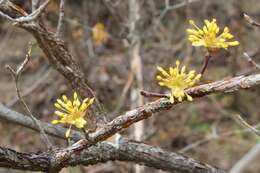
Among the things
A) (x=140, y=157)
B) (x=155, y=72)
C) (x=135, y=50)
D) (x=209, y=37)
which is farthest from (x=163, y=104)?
(x=155, y=72)

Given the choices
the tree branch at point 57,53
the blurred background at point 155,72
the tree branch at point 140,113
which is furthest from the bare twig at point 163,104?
the blurred background at point 155,72

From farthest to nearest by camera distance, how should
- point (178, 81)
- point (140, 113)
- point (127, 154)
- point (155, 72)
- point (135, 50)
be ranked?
point (155, 72)
point (135, 50)
point (127, 154)
point (140, 113)
point (178, 81)

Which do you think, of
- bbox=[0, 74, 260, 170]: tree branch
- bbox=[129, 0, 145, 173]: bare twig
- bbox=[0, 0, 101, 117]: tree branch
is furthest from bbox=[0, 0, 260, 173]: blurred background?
bbox=[0, 74, 260, 170]: tree branch

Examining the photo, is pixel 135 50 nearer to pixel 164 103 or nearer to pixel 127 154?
pixel 127 154

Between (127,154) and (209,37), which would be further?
(127,154)

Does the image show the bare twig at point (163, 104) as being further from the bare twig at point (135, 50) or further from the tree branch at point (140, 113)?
the bare twig at point (135, 50)

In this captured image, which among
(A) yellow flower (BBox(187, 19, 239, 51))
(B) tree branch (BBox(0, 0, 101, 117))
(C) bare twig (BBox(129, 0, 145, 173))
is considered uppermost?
(C) bare twig (BBox(129, 0, 145, 173))

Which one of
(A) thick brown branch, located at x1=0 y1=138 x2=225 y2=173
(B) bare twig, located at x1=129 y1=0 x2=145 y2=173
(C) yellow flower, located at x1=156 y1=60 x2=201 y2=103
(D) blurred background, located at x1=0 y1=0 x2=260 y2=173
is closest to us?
(C) yellow flower, located at x1=156 y1=60 x2=201 y2=103

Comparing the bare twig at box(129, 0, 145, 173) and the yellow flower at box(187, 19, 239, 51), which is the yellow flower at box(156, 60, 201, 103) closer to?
the yellow flower at box(187, 19, 239, 51)

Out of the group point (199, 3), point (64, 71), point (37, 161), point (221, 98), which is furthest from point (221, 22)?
point (37, 161)
